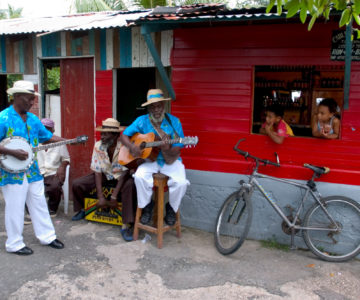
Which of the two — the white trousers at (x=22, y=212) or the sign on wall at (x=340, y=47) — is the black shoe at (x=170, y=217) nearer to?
the white trousers at (x=22, y=212)

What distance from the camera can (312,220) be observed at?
430 cm

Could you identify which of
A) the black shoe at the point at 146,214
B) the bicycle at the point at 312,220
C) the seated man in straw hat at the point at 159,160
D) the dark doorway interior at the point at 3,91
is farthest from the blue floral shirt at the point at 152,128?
the dark doorway interior at the point at 3,91

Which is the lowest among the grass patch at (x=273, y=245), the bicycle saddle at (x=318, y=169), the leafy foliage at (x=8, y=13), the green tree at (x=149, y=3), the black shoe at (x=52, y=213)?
the grass patch at (x=273, y=245)

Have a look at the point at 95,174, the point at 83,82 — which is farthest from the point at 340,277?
the point at 83,82

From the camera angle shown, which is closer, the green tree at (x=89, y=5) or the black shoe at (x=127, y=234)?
the black shoe at (x=127, y=234)

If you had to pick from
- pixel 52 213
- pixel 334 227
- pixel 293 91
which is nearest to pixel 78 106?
pixel 52 213

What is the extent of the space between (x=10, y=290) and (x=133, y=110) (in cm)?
460

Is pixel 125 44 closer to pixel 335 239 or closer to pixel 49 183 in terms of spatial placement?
pixel 49 183

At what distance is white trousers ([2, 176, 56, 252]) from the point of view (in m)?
3.97

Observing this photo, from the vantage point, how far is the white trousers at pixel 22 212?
3.97m

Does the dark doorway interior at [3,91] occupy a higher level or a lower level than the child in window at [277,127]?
higher

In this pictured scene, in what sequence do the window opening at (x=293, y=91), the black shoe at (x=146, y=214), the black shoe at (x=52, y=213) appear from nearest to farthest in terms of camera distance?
the black shoe at (x=146, y=214)
the black shoe at (x=52, y=213)
the window opening at (x=293, y=91)

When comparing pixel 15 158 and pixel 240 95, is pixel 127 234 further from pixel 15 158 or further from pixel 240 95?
pixel 240 95

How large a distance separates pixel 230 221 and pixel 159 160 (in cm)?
113
